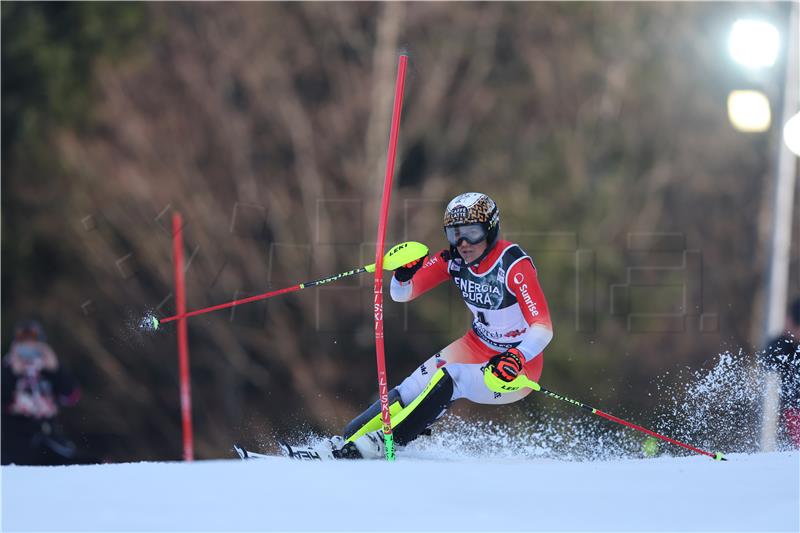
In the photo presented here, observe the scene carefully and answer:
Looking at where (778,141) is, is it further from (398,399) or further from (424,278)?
(398,399)

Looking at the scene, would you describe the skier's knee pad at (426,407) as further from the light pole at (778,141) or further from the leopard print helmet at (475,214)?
the light pole at (778,141)

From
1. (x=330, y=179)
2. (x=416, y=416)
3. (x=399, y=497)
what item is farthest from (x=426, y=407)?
(x=330, y=179)

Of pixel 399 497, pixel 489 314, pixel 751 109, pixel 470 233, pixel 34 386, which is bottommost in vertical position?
pixel 34 386

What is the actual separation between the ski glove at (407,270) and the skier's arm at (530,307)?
1.61 ft

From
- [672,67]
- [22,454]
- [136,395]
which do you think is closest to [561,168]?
[672,67]

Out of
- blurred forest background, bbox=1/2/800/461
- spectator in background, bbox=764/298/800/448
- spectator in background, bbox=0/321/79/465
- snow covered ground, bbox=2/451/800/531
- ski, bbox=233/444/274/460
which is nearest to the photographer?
snow covered ground, bbox=2/451/800/531

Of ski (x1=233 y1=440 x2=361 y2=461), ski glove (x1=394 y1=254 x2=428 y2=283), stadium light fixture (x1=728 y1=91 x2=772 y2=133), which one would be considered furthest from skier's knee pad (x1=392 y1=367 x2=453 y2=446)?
stadium light fixture (x1=728 y1=91 x2=772 y2=133)

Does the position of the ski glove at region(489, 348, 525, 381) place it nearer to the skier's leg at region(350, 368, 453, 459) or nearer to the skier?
the skier

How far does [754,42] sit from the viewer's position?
34.1ft

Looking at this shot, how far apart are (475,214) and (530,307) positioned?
1.75 ft

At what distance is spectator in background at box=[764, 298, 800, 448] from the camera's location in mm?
7566

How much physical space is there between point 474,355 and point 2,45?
12880 mm

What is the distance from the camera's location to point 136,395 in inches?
731

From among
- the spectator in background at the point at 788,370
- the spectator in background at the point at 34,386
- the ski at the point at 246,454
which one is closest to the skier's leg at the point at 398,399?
the ski at the point at 246,454
